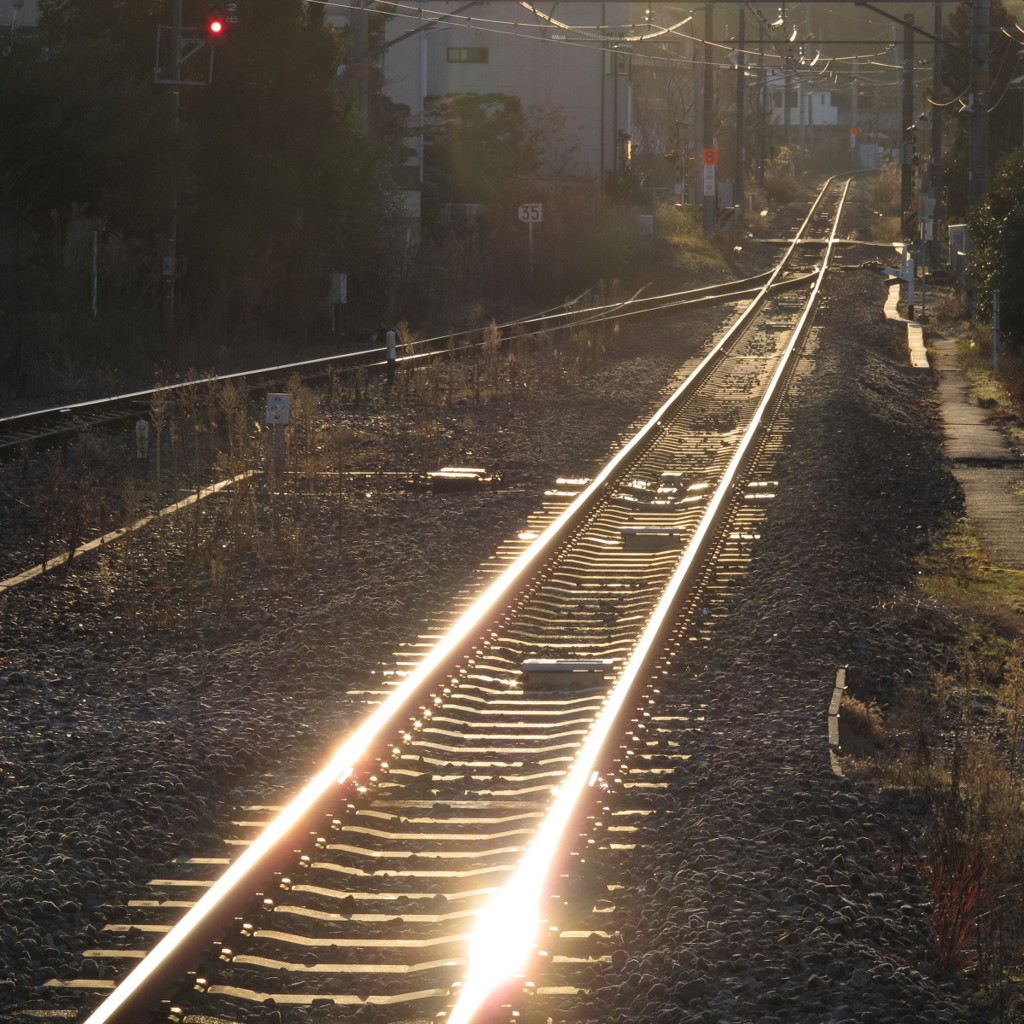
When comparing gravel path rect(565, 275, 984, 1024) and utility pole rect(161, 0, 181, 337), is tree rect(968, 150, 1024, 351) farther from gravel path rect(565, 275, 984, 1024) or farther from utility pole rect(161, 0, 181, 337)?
utility pole rect(161, 0, 181, 337)

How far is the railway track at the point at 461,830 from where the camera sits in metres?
4.73

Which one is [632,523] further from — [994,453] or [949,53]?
[949,53]

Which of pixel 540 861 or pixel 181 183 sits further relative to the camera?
pixel 181 183

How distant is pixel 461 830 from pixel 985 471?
10.5 metres

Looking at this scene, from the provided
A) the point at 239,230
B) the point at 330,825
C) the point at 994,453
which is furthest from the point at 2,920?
the point at 239,230

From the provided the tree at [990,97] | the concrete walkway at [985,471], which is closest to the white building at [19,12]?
the concrete walkway at [985,471]

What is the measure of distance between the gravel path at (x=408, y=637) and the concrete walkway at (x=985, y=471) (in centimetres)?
38

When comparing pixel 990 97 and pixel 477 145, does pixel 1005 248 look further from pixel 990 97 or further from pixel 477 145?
pixel 990 97

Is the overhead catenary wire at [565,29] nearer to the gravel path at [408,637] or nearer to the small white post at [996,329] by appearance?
the small white post at [996,329]

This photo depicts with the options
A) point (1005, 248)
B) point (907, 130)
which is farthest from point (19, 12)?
point (907, 130)

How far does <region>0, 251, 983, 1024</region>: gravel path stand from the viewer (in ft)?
15.8

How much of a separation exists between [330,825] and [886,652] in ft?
12.6

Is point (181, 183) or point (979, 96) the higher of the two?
point (979, 96)

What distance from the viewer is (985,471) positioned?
1512 cm
